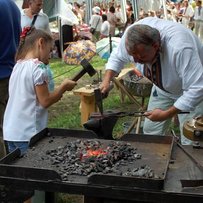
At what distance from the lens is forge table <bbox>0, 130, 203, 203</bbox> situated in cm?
204

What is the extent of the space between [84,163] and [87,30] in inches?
520

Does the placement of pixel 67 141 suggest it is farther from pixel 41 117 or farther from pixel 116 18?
pixel 116 18

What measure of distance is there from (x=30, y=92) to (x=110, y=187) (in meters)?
1.15

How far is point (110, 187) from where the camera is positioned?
2.09 meters

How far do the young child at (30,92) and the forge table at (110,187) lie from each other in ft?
2.13

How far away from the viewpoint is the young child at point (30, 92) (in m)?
2.97

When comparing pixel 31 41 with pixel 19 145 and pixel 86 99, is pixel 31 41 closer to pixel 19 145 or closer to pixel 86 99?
pixel 19 145

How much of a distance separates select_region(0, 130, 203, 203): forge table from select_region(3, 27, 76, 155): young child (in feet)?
2.13

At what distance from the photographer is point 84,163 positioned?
7.96ft

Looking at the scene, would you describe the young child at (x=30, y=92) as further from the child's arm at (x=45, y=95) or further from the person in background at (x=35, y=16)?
the person in background at (x=35, y=16)

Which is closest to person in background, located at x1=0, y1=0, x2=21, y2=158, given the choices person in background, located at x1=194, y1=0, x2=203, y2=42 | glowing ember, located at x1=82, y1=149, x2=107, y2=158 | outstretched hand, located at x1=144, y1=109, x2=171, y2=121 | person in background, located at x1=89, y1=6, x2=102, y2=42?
outstretched hand, located at x1=144, y1=109, x2=171, y2=121

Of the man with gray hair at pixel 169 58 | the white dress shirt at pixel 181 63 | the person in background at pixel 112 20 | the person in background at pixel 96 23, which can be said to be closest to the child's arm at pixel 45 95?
the man with gray hair at pixel 169 58

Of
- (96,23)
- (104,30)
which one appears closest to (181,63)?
(104,30)

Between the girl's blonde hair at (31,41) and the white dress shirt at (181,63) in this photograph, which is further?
the girl's blonde hair at (31,41)
